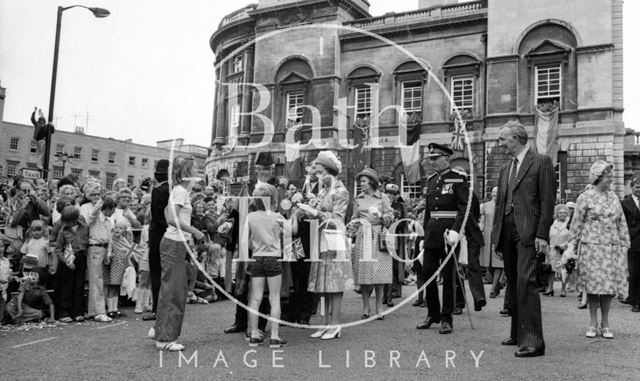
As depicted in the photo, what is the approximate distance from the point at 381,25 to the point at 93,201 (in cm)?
2619

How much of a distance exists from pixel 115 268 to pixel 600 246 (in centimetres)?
716

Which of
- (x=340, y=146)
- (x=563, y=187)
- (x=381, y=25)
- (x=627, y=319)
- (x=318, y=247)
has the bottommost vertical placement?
(x=627, y=319)

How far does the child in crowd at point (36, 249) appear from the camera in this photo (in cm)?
838

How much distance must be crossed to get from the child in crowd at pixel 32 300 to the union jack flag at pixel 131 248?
119cm

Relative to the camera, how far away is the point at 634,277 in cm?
1051

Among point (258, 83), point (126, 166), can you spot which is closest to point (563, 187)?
point (258, 83)

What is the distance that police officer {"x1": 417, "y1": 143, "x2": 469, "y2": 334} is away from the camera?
7.54 meters

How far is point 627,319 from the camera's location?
9102 mm

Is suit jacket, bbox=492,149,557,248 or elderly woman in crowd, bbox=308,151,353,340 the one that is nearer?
suit jacket, bbox=492,149,557,248

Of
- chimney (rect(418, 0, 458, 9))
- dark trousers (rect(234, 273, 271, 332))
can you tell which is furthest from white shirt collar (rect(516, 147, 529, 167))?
chimney (rect(418, 0, 458, 9))

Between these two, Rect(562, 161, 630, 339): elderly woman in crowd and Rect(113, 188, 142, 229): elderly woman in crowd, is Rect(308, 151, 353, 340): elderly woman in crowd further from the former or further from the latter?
Rect(113, 188, 142, 229): elderly woman in crowd

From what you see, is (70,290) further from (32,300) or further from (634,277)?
(634,277)

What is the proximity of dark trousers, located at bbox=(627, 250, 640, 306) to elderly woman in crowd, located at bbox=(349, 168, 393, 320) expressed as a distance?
4966 mm

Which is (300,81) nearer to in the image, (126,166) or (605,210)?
(605,210)
